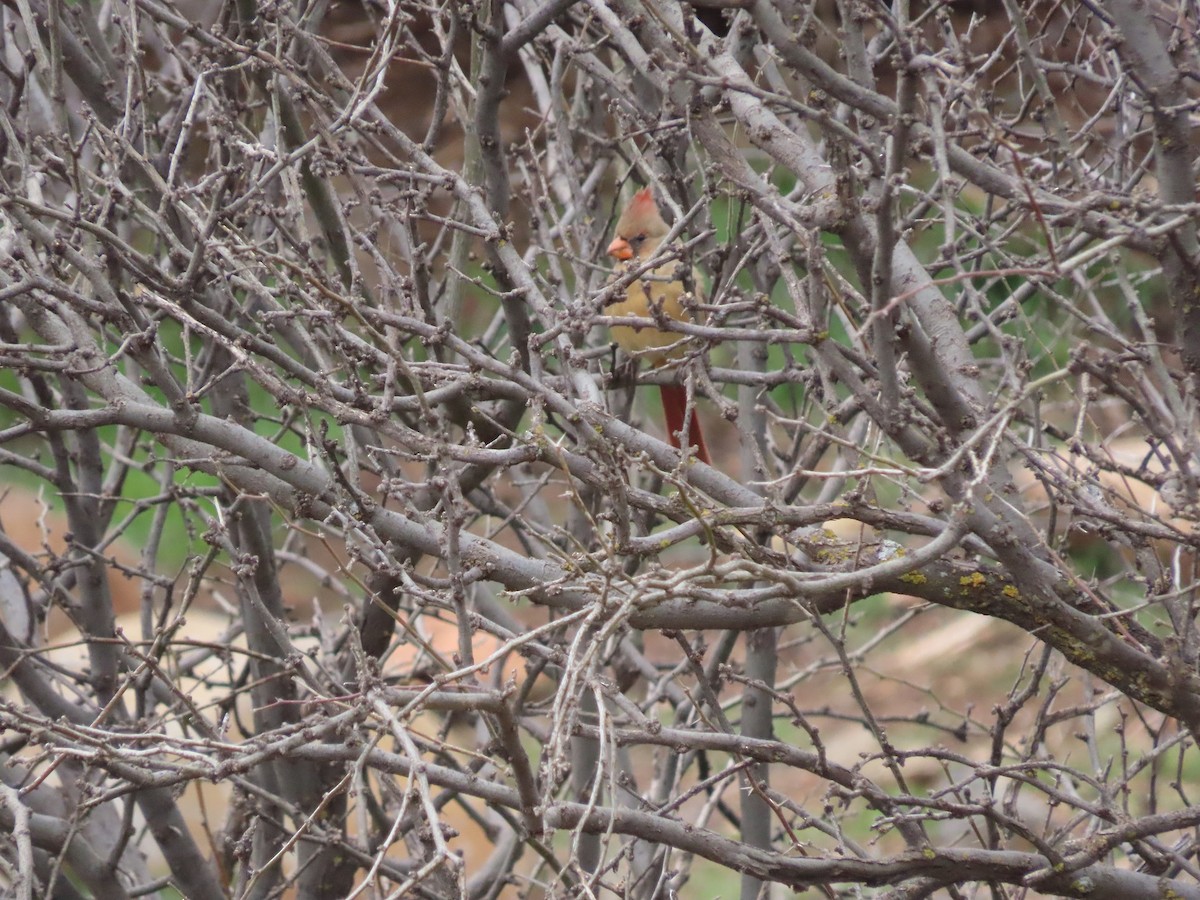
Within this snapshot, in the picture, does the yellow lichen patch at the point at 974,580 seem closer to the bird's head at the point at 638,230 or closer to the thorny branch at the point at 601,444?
the thorny branch at the point at 601,444

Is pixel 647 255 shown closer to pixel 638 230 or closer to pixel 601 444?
pixel 638 230

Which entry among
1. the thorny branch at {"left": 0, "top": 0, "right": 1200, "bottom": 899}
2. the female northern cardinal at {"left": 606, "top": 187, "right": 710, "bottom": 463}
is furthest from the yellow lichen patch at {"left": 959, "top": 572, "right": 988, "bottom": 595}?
the female northern cardinal at {"left": 606, "top": 187, "right": 710, "bottom": 463}

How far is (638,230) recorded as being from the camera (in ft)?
15.6

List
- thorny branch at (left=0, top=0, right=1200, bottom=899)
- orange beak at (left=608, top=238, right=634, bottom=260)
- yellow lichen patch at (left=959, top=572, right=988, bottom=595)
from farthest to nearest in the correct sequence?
orange beak at (left=608, top=238, right=634, bottom=260), yellow lichen patch at (left=959, top=572, right=988, bottom=595), thorny branch at (left=0, top=0, right=1200, bottom=899)

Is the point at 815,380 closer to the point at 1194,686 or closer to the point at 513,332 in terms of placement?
the point at 513,332

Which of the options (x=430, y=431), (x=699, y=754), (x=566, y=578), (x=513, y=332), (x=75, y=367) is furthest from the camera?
(x=699, y=754)

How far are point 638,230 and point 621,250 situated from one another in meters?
0.13

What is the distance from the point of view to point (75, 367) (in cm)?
256

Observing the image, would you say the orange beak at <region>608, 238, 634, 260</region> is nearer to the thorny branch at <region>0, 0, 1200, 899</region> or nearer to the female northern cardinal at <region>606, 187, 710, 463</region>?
the female northern cardinal at <region>606, 187, 710, 463</region>

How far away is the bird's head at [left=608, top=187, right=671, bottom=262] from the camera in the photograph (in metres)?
4.67

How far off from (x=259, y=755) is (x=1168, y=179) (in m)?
1.88

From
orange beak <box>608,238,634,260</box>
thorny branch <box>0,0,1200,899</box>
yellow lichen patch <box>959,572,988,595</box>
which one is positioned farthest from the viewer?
orange beak <box>608,238,634,260</box>

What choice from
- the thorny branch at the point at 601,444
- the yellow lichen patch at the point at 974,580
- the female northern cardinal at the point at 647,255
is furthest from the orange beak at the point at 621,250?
the yellow lichen patch at the point at 974,580

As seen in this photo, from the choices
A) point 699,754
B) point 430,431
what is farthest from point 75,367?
point 699,754
